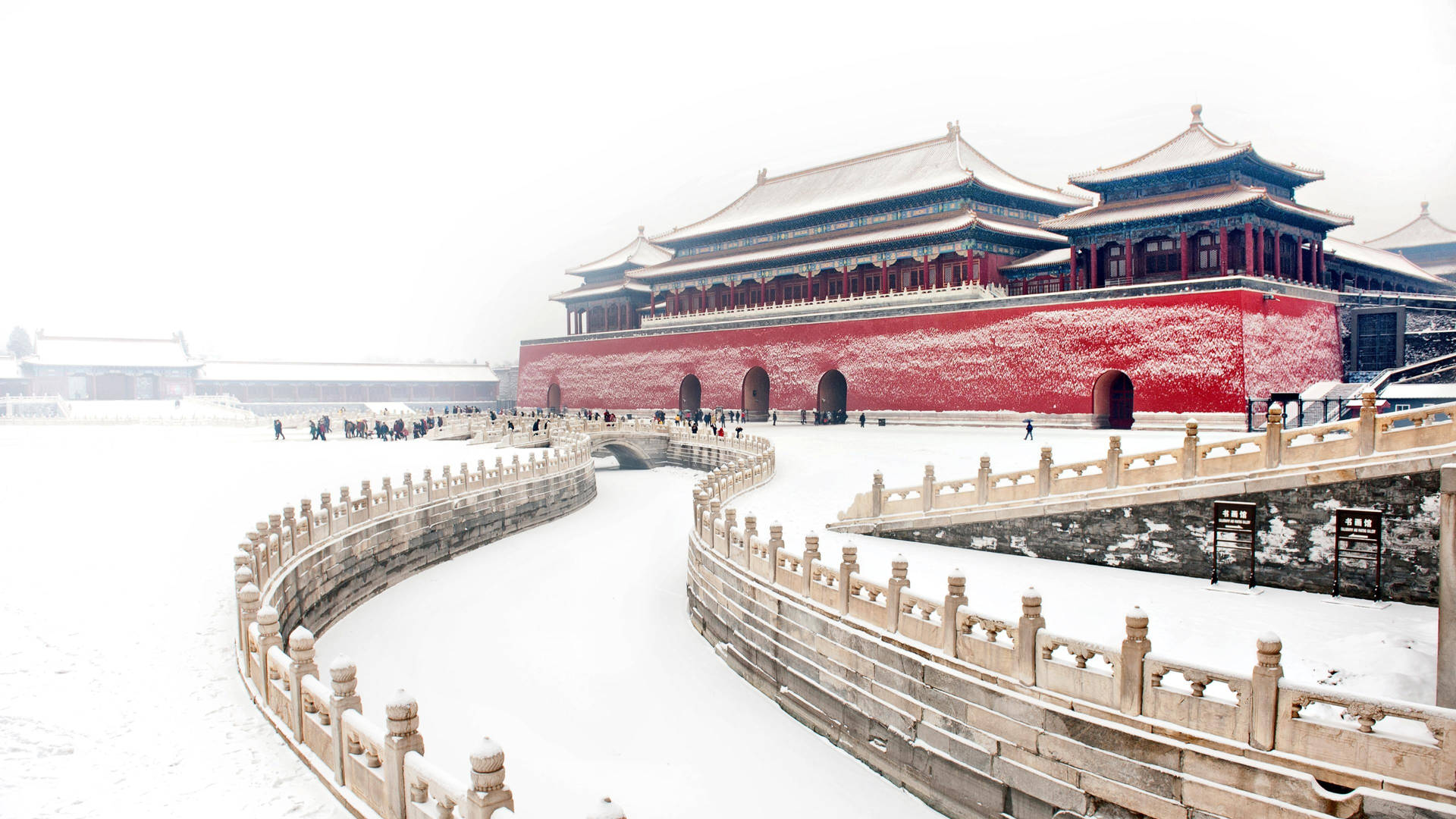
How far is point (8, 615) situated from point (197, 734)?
15.4 ft

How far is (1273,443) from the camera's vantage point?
11.8 meters

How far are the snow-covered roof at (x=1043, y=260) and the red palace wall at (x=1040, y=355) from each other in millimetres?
4081

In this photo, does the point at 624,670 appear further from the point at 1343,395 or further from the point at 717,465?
the point at 1343,395

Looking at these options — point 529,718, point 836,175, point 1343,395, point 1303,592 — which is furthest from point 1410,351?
point 529,718

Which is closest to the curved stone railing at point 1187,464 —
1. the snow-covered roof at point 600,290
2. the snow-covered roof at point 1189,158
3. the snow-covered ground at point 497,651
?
the snow-covered ground at point 497,651

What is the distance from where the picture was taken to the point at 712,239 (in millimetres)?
46781

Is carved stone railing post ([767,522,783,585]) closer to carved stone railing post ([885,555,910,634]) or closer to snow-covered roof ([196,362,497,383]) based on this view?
carved stone railing post ([885,555,910,634])

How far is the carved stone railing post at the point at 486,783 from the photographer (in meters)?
4.68

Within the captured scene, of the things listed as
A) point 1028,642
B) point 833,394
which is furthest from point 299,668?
point 833,394

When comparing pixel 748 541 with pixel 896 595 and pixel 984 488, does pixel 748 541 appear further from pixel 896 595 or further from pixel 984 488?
pixel 984 488

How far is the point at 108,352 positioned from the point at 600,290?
33818 mm

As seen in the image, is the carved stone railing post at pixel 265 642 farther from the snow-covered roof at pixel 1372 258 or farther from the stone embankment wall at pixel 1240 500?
the snow-covered roof at pixel 1372 258

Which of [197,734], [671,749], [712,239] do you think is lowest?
[671,749]

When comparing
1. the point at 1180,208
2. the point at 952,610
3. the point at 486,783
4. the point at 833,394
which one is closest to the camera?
the point at 486,783
